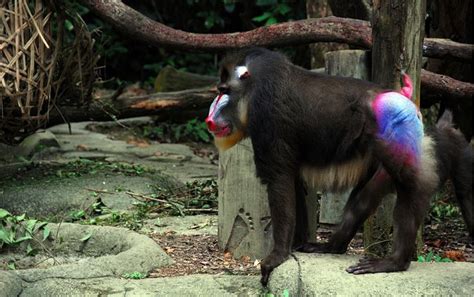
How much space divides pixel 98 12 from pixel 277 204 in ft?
9.56

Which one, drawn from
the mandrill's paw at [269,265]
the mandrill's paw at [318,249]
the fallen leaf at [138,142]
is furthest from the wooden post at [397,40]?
the fallen leaf at [138,142]

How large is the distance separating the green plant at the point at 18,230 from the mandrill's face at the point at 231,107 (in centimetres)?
139

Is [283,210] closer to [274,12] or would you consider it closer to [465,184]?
[465,184]

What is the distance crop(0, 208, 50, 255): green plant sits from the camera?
199 inches

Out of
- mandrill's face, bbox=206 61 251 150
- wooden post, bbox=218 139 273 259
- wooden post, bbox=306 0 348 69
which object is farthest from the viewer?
wooden post, bbox=306 0 348 69

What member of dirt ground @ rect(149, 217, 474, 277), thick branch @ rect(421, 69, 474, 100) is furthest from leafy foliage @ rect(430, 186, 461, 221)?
thick branch @ rect(421, 69, 474, 100)

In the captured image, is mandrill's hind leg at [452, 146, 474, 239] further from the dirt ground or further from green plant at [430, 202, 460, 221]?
green plant at [430, 202, 460, 221]

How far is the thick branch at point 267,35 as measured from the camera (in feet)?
19.7

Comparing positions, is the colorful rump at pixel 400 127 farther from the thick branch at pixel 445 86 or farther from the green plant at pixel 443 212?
the green plant at pixel 443 212

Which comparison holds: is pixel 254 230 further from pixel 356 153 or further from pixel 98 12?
pixel 98 12

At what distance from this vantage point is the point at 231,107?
4.41m

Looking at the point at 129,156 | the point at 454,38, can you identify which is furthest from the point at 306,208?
the point at 129,156

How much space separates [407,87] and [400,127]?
0.39 meters

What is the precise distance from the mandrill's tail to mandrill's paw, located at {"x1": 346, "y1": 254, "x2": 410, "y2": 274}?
859mm
